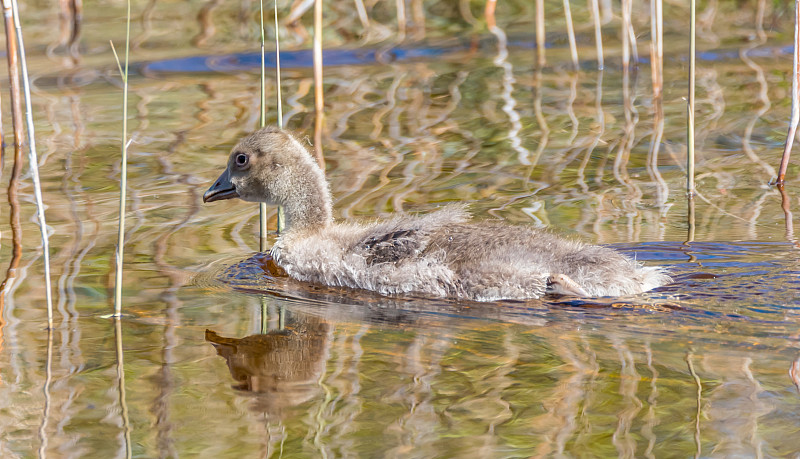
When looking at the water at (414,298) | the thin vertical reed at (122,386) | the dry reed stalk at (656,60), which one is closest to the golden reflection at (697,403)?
the water at (414,298)

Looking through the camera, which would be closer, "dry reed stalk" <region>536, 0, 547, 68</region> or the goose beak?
the goose beak

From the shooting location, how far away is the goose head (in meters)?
6.66

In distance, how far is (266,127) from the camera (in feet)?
22.2

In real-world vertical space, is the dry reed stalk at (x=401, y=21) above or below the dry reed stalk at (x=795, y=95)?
above

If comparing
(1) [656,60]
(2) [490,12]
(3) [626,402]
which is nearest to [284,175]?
(3) [626,402]

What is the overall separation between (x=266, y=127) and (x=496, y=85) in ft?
16.5

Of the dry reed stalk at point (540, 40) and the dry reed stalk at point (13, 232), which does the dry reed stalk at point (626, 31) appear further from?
the dry reed stalk at point (13, 232)

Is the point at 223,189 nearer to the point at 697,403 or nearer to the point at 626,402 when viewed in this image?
the point at 626,402

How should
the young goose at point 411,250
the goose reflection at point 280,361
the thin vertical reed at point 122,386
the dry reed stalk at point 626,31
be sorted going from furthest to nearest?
the dry reed stalk at point 626,31 → the young goose at point 411,250 → the goose reflection at point 280,361 → the thin vertical reed at point 122,386

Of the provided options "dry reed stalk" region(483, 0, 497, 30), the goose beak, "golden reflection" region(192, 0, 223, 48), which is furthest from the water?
"dry reed stalk" region(483, 0, 497, 30)

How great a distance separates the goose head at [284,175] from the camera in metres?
6.66

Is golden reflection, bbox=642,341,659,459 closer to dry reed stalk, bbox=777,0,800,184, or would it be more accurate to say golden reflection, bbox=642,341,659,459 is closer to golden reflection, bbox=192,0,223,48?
dry reed stalk, bbox=777,0,800,184

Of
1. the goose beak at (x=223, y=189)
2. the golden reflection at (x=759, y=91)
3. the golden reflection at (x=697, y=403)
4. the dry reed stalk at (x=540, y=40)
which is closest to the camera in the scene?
the golden reflection at (x=697, y=403)

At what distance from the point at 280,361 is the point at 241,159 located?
1951mm
